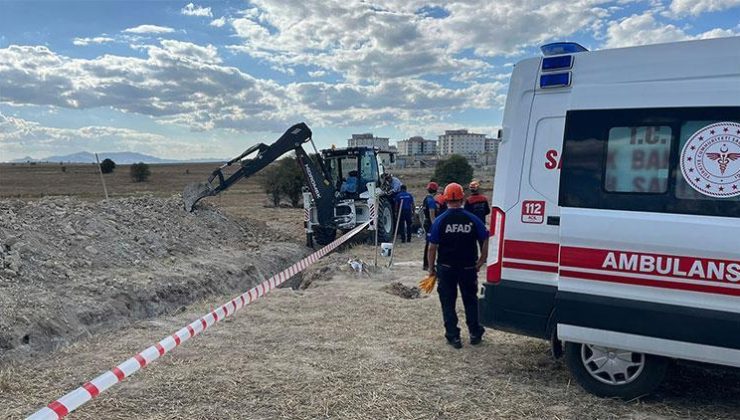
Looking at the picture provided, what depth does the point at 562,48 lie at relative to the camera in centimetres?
454

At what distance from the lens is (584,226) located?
13.6 ft

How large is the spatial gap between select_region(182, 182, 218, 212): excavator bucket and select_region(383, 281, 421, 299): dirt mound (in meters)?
7.83

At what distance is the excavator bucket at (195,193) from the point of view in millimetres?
15562

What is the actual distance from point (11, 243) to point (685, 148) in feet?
31.1

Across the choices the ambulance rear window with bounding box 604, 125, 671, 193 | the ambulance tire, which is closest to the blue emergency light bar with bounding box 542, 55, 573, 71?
the ambulance rear window with bounding box 604, 125, 671, 193

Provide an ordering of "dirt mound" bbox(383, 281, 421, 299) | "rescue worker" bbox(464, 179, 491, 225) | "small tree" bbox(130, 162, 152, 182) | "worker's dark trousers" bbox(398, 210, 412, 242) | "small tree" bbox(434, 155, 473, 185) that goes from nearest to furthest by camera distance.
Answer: "dirt mound" bbox(383, 281, 421, 299), "rescue worker" bbox(464, 179, 491, 225), "worker's dark trousers" bbox(398, 210, 412, 242), "small tree" bbox(434, 155, 473, 185), "small tree" bbox(130, 162, 152, 182)

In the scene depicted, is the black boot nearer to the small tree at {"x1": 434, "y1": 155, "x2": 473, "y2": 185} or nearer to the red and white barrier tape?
the red and white barrier tape

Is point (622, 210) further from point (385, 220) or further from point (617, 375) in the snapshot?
point (385, 220)

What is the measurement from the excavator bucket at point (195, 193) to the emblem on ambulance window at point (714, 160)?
43.1ft

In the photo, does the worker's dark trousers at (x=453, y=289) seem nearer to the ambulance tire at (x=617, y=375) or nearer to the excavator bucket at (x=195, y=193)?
the ambulance tire at (x=617, y=375)

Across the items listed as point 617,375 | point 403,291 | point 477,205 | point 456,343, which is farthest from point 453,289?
point 477,205

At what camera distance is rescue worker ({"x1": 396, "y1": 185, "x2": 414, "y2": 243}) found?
1519cm

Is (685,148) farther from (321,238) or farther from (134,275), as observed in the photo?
(321,238)

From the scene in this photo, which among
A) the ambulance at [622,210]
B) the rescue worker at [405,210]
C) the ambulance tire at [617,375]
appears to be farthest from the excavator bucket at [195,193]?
the ambulance tire at [617,375]
